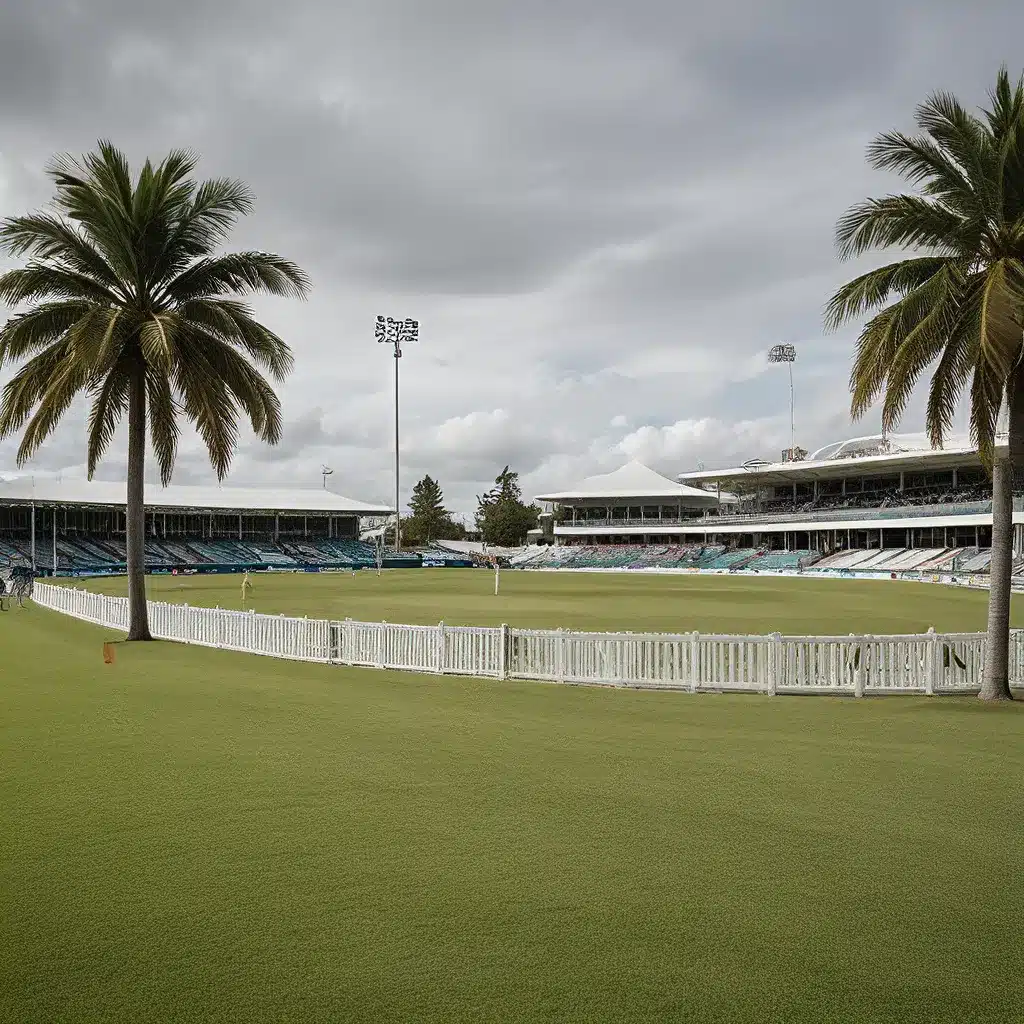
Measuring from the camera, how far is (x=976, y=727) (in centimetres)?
1148

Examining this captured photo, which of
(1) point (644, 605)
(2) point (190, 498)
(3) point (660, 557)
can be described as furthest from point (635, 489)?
(1) point (644, 605)

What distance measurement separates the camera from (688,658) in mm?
14438

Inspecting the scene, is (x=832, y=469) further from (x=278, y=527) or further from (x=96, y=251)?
(x=96, y=251)

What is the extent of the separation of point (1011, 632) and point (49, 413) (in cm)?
1882

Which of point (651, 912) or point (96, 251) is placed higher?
point (96, 251)

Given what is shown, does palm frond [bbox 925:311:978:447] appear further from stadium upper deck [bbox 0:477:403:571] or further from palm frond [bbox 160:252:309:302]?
stadium upper deck [bbox 0:477:403:571]

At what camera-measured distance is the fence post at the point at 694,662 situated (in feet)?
46.2

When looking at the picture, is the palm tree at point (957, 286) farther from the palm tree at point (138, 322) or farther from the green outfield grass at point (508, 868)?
the palm tree at point (138, 322)

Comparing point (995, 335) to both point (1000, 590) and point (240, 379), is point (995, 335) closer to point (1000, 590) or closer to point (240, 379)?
point (1000, 590)

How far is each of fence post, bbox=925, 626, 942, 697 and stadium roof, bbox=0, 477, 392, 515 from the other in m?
67.9

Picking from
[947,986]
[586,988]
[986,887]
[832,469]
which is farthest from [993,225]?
[832,469]

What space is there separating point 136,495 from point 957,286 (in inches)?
666

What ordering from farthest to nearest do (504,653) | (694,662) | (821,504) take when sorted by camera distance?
(821,504) → (504,653) → (694,662)

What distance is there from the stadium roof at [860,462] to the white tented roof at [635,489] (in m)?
3.34
